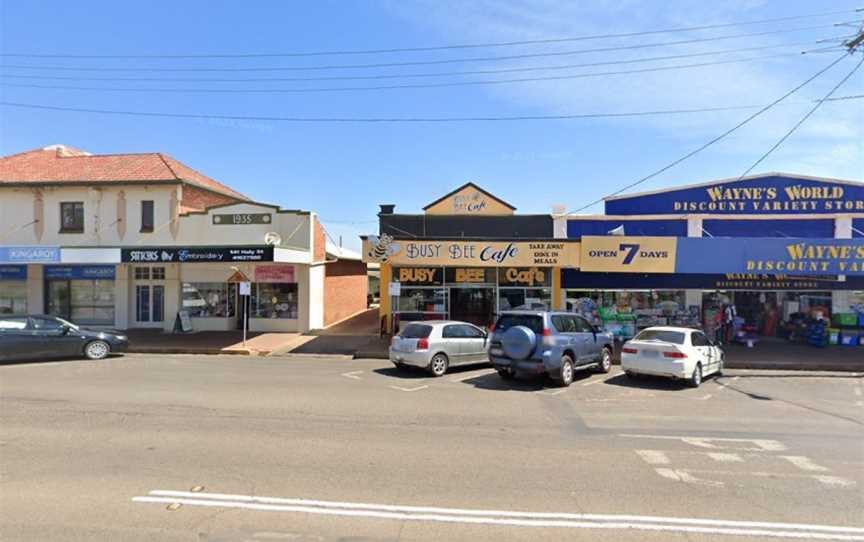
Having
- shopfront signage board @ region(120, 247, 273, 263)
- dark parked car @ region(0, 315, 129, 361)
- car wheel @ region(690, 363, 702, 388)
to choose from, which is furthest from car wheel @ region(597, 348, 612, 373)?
dark parked car @ region(0, 315, 129, 361)

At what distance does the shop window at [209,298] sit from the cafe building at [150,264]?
0.05 m

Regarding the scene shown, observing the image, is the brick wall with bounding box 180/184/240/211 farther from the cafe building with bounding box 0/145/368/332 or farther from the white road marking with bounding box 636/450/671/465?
the white road marking with bounding box 636/450/671/465

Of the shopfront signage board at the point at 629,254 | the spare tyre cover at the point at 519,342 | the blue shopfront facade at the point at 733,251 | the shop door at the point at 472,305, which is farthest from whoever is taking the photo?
the shop door at the point at 472,305

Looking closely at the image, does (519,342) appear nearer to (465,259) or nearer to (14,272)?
(465,259)

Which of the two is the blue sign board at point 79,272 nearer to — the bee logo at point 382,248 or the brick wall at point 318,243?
the brick wall at point 318,243

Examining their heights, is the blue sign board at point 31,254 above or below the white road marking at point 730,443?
above

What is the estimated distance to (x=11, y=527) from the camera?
405cm

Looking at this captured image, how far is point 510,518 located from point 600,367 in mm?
9496

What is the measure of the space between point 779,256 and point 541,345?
11.4 meters

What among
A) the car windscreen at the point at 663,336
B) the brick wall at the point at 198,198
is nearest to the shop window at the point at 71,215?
the brick wall at the point at 198,198

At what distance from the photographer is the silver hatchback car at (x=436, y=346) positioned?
40.2ft

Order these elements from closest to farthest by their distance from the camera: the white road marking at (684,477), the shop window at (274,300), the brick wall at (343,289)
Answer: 1. the white road marking at (684,477)
2. the shop window at (274,300)
3. the brick wall at (343,289)

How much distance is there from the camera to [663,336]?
467 inches

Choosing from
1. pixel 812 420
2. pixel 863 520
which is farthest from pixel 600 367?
pixel 863 520
